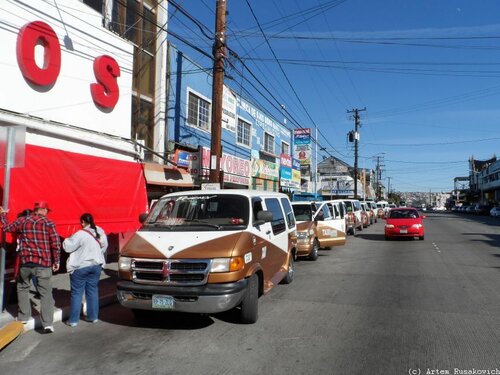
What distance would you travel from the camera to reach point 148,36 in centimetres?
1598

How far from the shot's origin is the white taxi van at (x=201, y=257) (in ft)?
18.4

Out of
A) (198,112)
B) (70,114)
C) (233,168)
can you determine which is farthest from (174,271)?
(233,168)

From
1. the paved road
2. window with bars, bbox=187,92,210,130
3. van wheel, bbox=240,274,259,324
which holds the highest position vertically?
window with bars, bbox=187,92,210,130

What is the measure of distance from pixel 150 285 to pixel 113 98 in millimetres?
7654

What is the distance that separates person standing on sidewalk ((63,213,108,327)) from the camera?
6184mm

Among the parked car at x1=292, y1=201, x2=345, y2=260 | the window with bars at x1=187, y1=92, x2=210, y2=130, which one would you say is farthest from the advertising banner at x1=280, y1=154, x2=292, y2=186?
the parked car at x1=292, y1=201, x2=345, y2=260

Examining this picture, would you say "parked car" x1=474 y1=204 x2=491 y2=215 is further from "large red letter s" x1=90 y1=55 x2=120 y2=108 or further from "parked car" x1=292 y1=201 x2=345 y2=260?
"large red letter s" x1=90 y1=55 x2=120 y2=108

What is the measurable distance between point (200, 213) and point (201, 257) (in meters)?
1.57

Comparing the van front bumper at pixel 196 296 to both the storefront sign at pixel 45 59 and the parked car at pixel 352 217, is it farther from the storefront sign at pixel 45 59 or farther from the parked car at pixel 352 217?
the parked car at pixel 352 217

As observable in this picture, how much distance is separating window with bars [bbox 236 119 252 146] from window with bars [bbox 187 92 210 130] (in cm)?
389

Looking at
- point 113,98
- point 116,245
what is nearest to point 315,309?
point 116,245

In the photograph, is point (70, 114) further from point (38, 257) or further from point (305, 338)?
point (305, 338)

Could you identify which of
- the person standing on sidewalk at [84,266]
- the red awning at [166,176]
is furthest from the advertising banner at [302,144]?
the person standing on sidewalk at [84,266]

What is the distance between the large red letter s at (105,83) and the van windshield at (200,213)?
539cm
